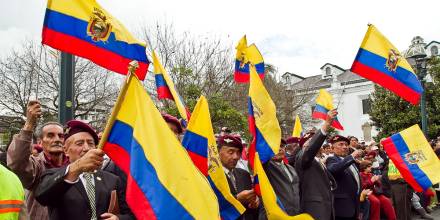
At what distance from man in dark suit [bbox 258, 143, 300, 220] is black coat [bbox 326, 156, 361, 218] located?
3.78 ft

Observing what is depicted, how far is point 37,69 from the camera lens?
23.0m

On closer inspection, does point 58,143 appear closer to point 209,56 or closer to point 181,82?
point 181,82

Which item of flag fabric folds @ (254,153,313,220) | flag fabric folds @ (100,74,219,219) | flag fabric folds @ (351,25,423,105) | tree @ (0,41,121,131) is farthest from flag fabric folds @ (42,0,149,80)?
tree @ (0,41,121,131)

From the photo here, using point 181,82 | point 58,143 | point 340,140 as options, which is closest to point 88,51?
point 58,143

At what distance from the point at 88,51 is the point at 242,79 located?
3324 mm

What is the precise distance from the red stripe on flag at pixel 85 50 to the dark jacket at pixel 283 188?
6.47 ft

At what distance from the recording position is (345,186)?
21.1ft

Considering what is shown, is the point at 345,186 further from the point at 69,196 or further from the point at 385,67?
the point at 69,196

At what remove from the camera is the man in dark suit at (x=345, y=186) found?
20.5ft

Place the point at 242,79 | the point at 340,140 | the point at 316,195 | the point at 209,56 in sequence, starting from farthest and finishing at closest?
the point at 209,56 < the point at 242,79 < the point at 340,140 < the point at 316,195

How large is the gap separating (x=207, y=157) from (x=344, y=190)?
285 cm

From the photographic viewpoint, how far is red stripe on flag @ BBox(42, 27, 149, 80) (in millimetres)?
4742

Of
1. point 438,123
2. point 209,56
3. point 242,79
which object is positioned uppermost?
point 209,56

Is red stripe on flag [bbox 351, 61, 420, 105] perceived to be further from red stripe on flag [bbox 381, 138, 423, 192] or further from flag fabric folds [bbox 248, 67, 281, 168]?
flag fabric folds [bbox 248, 67, 281, 168]
